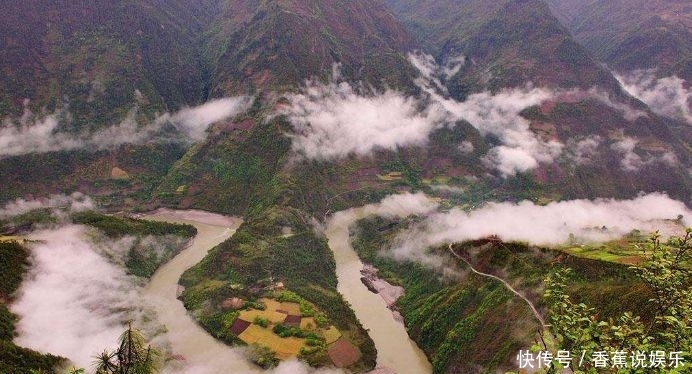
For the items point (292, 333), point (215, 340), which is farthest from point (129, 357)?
point (215, 340)

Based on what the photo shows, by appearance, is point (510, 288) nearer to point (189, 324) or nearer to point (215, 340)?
point (215, 340)

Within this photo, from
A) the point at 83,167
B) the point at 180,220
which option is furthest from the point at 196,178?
the point at 83,167

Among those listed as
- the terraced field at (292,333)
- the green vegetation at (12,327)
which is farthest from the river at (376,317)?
the green vegetation at (12,327)

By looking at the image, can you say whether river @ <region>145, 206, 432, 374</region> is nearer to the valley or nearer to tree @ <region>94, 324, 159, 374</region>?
the valley

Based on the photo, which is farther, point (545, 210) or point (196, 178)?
point (196, 178)

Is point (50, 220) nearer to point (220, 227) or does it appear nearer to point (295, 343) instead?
point (220, 227)

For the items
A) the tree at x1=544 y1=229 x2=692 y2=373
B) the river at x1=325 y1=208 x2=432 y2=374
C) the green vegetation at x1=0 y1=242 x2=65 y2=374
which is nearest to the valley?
the tree at x1=544 y1=229 x2=692 y2=373
